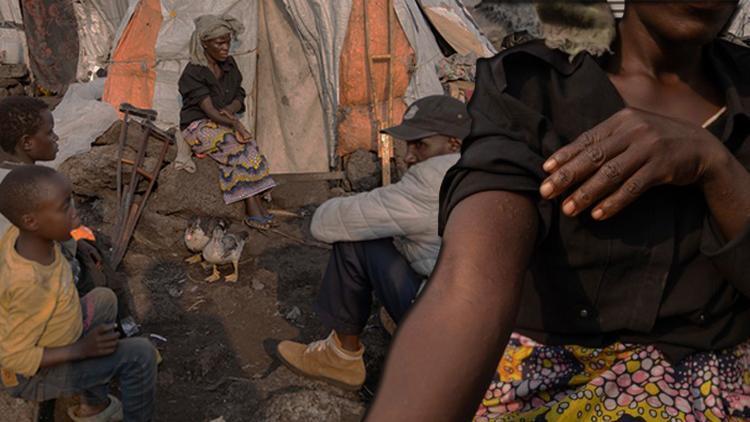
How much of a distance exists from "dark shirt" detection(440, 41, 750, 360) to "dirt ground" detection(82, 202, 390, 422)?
2.12 metres

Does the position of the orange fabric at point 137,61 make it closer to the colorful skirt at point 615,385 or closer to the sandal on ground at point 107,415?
the sandal on ground at point 107,415

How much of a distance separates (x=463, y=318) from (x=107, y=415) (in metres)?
2.29

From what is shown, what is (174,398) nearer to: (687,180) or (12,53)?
(687,180)

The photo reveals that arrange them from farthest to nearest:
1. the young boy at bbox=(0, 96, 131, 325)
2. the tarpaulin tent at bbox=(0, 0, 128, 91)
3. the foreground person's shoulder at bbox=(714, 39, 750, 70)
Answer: the tarpaulin tent at bbox=(0, 0, 128, 91) → the young boy at bbox=(0, 96, 131, 325) → the foreground person's shoulder at bbox=(714, 39, 750, 70)

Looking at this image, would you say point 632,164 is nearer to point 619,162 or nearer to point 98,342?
point 619,162

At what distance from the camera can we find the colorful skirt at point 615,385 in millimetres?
903

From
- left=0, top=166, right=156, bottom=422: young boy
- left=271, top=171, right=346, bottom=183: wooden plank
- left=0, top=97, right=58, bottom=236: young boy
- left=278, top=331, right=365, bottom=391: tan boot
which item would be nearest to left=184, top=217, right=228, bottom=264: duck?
left=271, top=171, right=346, bottom=183: wooden plank

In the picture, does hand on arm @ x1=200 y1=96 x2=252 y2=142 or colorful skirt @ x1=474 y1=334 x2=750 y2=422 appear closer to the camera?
colorful skirt @ x1=474 y1=334 x2=750 y2=422

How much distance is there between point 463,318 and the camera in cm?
77

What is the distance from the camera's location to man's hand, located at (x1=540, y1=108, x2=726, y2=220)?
2.60ft

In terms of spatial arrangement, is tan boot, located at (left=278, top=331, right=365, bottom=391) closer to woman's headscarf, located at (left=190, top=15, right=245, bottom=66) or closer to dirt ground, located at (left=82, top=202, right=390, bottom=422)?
dirt ground, located at (left=82, top=202, right=390, bottom=422)

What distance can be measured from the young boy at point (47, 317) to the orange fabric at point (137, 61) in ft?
14.6

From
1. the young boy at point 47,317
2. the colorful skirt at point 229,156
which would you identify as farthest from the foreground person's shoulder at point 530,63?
the colorful skirt at point 229,156

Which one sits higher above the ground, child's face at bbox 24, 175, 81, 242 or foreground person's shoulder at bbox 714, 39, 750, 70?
foreground person's shoulder at bbox 714, 39, 750, 70
